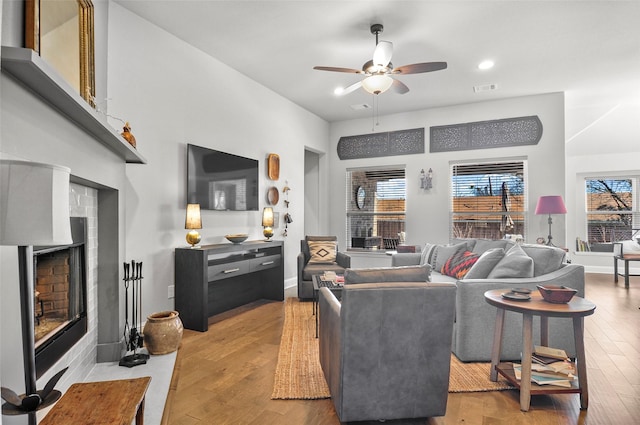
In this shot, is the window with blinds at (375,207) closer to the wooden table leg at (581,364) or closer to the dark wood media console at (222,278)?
the dark wood media console at (222,278)

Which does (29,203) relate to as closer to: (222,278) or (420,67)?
(222,278)

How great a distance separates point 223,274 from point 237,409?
1835mm

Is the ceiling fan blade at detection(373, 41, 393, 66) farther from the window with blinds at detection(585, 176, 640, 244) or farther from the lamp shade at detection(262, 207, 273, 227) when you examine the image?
the window with blinds at detection(585, 176, 640, 244)

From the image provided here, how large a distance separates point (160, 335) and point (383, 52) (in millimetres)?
3002

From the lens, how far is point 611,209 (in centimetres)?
742

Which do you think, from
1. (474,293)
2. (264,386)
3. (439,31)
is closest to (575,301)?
(474,293)

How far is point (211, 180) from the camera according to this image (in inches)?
163

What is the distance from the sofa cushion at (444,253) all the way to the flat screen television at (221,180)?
2.38 metres

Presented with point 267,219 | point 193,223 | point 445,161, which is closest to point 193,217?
point 193,223

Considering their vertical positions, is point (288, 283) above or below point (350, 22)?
below

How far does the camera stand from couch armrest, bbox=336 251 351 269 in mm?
4871

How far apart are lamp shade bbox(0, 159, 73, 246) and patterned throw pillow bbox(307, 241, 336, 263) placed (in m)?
4.06

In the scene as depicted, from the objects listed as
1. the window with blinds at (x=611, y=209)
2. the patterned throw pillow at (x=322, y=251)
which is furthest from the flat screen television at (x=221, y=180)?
the window with blinds at (x=611, y=209)

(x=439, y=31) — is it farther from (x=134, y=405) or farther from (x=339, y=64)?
(x=134, y=405)
